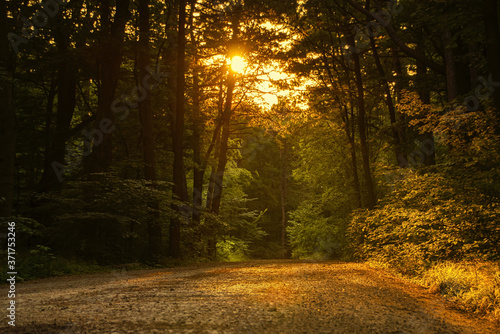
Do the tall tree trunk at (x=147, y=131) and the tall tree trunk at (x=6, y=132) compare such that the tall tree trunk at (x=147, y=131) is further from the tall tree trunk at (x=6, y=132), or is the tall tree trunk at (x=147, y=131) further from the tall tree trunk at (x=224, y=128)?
the tall tree trunk at (x=224, y=128)

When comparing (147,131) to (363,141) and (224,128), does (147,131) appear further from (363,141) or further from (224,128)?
(363,141)

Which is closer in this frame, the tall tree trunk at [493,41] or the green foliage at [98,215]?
the tall tree trunk at [493,41]

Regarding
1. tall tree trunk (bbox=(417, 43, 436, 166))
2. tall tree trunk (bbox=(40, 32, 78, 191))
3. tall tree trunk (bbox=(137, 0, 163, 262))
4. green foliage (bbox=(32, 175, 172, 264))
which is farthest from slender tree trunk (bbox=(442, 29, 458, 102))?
tall tree trunk (bbox=(40, 32, 78, 191))

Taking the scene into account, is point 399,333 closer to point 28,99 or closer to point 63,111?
point 63,111

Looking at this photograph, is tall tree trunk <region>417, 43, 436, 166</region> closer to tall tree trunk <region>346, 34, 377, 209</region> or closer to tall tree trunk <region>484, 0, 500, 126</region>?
tall tree trunk <region>346, 34, 377, 209</region>

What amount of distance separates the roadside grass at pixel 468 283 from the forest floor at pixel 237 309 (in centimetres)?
22

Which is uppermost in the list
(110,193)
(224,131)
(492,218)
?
(224,131)

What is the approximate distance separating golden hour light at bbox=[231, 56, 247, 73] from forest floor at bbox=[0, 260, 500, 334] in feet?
52.8

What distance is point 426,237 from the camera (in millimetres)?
9820

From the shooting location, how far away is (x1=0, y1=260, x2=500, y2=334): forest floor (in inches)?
178

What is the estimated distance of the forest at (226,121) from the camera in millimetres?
9742

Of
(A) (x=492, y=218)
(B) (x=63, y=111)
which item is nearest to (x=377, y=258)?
(A) (x=492, y=218)

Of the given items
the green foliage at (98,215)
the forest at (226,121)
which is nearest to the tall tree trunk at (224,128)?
the forest at (226,121)

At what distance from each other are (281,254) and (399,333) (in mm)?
39067
